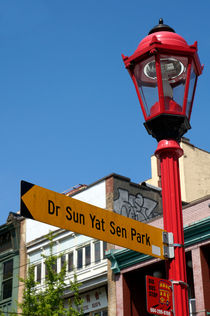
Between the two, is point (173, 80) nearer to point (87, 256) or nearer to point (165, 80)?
point (165, 80)

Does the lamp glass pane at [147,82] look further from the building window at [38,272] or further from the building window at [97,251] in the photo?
the building window at [38,272]

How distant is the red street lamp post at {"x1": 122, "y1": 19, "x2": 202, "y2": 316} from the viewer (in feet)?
27.4

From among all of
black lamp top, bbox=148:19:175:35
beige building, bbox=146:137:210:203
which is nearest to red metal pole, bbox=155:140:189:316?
black lamp top, bbox=148:19:175:35

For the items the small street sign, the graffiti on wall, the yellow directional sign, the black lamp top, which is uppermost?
the graffiti on wall

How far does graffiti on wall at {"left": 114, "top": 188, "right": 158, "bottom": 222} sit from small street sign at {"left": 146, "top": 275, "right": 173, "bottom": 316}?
20112 mm

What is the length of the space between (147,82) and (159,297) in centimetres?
349

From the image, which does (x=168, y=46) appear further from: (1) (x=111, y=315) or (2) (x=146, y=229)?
(1) (x=111, y=315)

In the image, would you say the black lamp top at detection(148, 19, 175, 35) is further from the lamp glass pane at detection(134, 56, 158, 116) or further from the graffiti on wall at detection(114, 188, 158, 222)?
the graffiti on wall at detection(114, 188, 158, 222)

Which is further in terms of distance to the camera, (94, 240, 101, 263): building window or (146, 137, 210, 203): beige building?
(146, 137, 210, 203): beige building

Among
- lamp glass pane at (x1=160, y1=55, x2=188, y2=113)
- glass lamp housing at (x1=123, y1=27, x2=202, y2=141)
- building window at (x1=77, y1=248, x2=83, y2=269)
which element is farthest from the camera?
building window at (x1=77, y1=248, x2=83, y2=269)

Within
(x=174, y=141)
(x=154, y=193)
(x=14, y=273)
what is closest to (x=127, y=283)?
(x=154, y=193)

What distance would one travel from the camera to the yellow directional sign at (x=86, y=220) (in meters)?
6.78

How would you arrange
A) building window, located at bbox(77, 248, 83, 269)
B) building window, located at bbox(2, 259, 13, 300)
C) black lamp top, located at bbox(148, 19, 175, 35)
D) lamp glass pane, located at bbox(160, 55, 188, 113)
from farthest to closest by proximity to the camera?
building window, located at bbox(2, 259, 13, 300), building window, located at bbox(77, 248, 83, 269), black lamp top, located at bbox(148, 19, 175, 35), lamp glass pane, located at bbox(160, 55, 188, 113)

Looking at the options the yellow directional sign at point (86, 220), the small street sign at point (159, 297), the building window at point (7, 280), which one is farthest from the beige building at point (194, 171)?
the small street sign at point (159, 297)
